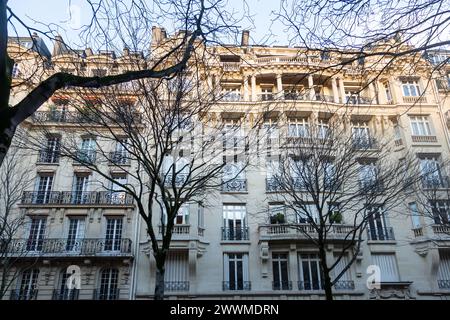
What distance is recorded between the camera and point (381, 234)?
2159 centimetres

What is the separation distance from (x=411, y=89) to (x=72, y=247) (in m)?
24.7

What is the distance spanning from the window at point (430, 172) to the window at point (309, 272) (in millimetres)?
7340

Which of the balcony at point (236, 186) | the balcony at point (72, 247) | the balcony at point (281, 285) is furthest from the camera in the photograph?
the balcony at point (236, 186)

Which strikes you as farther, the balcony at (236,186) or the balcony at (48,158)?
the balcony at (48,158)

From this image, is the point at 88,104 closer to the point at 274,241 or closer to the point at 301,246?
the point at 274,241

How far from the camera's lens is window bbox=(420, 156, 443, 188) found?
1842cm

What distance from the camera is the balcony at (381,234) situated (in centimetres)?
2138

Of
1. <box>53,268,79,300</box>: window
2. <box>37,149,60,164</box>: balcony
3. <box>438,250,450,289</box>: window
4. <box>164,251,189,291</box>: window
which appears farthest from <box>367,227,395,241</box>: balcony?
<box>37,149,60,164</box>: balcony

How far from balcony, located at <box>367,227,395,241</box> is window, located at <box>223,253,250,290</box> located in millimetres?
7661

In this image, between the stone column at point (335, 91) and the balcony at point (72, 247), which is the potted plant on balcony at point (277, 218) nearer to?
the balcony at point (72, 247)

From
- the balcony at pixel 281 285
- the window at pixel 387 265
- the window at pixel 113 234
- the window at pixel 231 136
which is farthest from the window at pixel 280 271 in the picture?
the window at pixel 113 234

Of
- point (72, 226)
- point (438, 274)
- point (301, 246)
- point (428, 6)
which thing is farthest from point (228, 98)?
point (428, 6)

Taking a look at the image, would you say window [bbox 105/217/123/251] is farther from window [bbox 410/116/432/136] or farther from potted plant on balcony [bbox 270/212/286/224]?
window [bbox 410/116/432/136]
